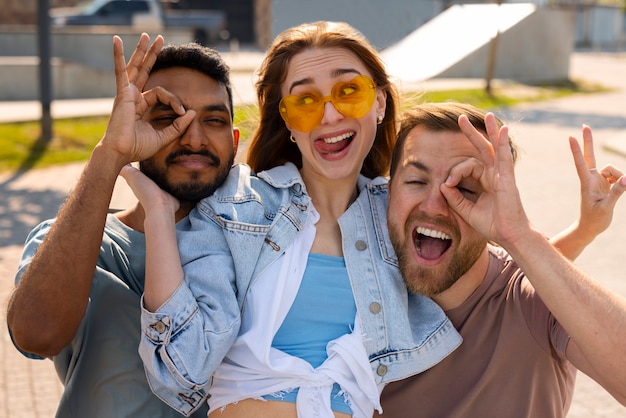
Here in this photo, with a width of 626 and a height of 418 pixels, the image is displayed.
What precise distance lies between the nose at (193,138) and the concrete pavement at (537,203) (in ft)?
2.74

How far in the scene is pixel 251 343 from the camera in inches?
102

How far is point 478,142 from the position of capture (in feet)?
8.41

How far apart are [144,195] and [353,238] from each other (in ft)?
2.42

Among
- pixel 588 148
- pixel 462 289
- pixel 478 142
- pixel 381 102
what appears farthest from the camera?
pixel 381 102

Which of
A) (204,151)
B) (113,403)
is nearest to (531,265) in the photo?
(204,151)

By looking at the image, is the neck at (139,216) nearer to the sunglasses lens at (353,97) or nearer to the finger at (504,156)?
the sunglasses lens at (353,97)

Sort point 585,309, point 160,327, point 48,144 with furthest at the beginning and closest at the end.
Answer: point 48,144 < point 160,327 < point 585,309

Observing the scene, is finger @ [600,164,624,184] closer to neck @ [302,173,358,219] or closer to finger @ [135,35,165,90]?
neck @ [302,173,358,219]

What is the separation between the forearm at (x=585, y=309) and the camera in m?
2.33

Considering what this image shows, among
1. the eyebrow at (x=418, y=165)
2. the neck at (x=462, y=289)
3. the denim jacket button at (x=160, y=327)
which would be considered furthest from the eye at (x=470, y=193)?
the denim jacket button at (x=160, y=327)

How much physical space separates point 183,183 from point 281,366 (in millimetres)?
721

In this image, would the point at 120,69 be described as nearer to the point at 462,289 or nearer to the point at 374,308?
the point at 374,308

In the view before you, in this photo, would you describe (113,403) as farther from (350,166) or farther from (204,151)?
(350,166)


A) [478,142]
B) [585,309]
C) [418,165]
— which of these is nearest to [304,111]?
[418,165]
